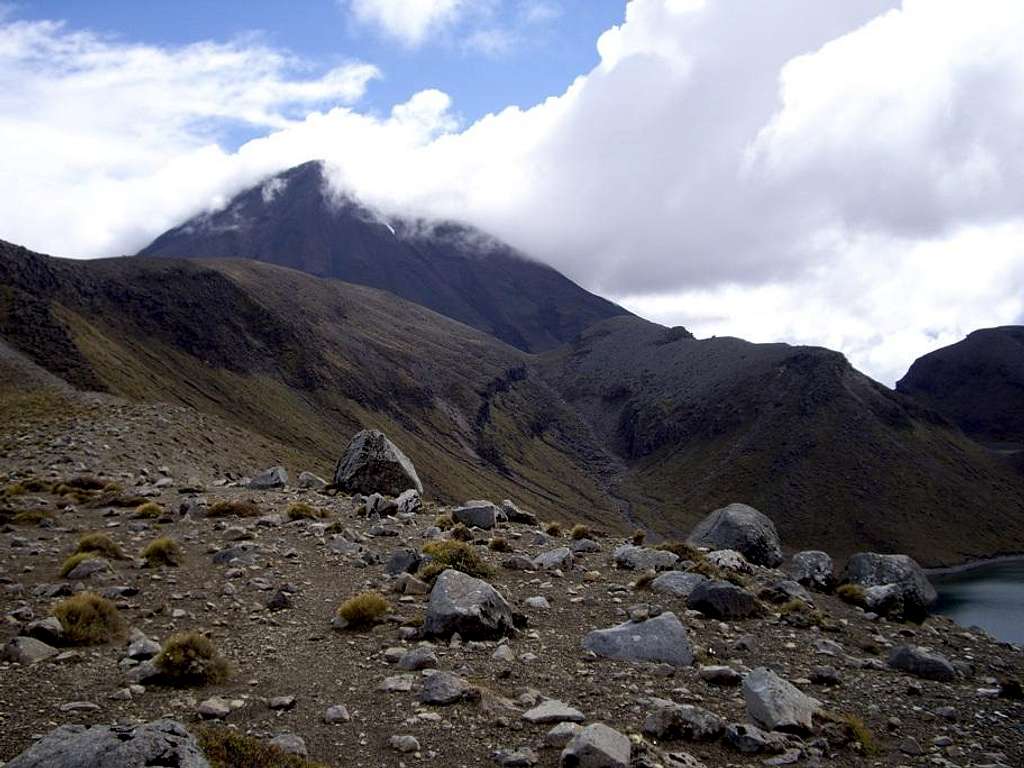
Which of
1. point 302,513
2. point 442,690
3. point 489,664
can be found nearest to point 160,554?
point 302,513

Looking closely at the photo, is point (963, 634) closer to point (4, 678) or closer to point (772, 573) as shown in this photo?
point (772, 573)

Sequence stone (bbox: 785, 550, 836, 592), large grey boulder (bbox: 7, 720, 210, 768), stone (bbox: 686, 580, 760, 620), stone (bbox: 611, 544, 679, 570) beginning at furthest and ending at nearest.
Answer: stone (bbox: 785, 550, 836, 592)
stone (bbox: 611, 544, 679, 570)
stone (bbox: 686, 580, 760, 620)
large grey boulder (bbox: 7, 720, 210, 768)

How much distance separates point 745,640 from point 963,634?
6734 mm

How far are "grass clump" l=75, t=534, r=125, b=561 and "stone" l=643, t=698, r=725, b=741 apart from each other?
12.7m

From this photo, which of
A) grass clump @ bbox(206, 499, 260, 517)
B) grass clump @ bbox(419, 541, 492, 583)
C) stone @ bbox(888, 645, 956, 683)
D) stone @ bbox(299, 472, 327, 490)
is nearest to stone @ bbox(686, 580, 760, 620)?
stone @ bbox(888, 645, 956, 683)

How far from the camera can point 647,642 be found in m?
11.6

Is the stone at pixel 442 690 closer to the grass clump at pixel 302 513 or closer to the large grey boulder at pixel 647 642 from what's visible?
the large grey boulder at pixel 647 642

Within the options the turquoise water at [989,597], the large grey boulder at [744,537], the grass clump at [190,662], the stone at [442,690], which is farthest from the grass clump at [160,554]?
the turquoise water at [989,597]

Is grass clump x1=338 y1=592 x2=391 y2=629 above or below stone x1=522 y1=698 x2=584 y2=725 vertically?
below

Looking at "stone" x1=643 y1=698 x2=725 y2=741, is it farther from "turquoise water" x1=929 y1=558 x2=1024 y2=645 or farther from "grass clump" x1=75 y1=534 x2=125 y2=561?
"turquoise water" x1=929 y1=558 x2=1024 y2=645

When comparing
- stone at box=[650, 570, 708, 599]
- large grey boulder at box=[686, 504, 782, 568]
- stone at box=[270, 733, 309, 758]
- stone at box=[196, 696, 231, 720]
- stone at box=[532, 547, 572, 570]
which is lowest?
stone at box=[196, 696, 231, 720]

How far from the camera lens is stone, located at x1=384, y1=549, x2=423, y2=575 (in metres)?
15.7

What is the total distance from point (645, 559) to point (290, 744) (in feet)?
35.6

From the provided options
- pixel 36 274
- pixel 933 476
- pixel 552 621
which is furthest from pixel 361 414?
pixel 552 621
